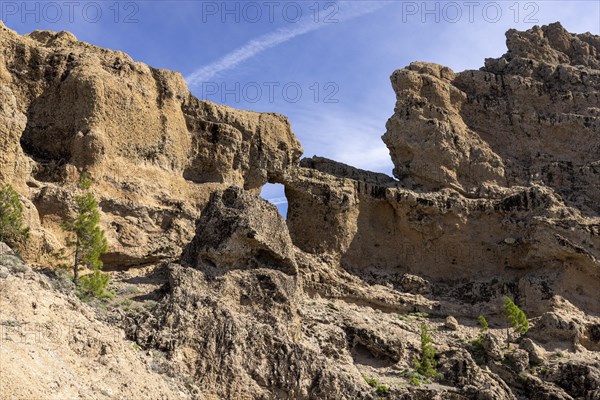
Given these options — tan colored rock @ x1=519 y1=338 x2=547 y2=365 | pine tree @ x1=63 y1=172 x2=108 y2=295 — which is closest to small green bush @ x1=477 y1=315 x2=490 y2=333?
tan colored rock @ x1=519 y1=338 x2=547 y2=365

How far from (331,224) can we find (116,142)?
15.2 metres

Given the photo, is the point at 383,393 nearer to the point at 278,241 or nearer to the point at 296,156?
the point at 278,241

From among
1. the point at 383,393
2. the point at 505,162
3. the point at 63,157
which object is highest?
the point at 505,162

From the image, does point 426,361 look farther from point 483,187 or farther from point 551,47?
point 551,47

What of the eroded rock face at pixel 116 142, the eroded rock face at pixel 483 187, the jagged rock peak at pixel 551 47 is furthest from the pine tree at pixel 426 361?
the jagged rock peak at pixel 551 47

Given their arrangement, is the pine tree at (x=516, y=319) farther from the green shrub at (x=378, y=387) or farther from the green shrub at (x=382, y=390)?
the green shrub at (x=382, y=390)

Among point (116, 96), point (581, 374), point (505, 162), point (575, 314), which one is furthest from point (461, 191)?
point (116, 96)

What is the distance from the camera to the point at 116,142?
40.7 meters

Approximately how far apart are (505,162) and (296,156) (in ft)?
58.2

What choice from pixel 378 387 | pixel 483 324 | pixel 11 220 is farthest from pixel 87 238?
pixel 483 324

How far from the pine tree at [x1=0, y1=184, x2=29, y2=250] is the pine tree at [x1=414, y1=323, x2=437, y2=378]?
19618 millimetres

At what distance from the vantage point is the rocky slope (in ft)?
98.5

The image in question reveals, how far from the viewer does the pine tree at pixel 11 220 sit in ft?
99.6

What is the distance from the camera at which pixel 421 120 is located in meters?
54.1
